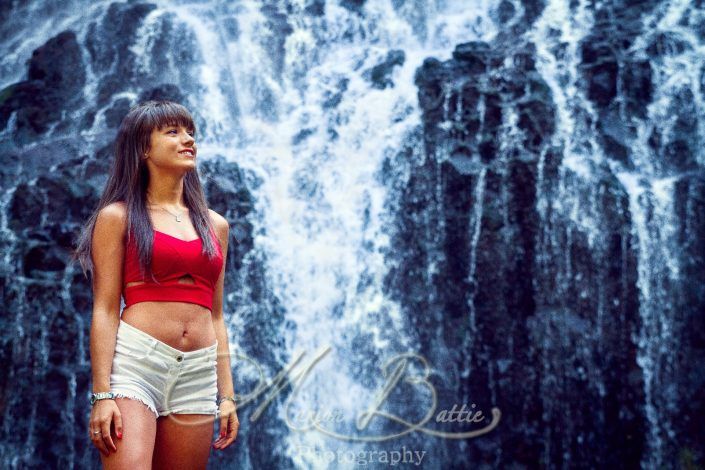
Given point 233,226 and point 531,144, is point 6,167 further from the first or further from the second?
point 531,144

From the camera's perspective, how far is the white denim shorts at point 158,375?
7.52 feet

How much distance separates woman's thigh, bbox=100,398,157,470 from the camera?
2182 millimetres

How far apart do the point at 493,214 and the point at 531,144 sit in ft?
2.69

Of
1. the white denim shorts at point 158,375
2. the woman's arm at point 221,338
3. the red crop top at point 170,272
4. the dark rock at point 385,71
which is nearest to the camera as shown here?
the white denim shorts at point 158,375

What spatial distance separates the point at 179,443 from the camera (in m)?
2.36

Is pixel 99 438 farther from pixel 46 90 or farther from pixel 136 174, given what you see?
pixel 46 90

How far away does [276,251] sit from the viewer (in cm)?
764

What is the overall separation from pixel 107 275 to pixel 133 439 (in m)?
0.50

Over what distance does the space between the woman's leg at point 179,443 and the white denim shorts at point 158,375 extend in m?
0.03

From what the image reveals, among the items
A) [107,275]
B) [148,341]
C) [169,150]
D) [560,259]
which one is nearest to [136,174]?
[169,150]

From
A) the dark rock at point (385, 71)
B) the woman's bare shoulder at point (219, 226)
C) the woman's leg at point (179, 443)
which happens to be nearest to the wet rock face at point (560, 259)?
the dark rock at point (385, 71)

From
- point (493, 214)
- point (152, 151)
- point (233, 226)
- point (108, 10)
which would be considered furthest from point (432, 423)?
point (108, 10)

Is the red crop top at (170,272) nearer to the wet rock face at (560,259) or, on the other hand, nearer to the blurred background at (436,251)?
the blurred background at (436,251)

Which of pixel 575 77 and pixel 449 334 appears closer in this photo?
pixel 449 334
